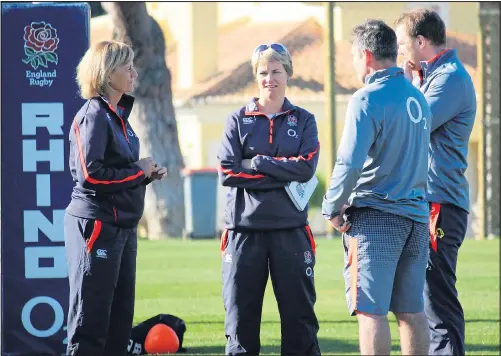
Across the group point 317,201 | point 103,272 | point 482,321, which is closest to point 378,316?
point 103,272

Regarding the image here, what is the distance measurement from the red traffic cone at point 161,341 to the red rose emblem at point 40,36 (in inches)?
83.7

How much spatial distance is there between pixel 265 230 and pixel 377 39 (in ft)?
4.33

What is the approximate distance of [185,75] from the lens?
201ft

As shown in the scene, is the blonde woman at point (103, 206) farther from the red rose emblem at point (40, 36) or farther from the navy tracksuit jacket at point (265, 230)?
the red rose emblem at point (40, 36)

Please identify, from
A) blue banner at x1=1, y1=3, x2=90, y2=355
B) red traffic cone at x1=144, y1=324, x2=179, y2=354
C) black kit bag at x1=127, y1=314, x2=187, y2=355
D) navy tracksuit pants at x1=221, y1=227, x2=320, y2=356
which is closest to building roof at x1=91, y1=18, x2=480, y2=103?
black kit bag at x1=127, y1=314, x2=187, y2=355

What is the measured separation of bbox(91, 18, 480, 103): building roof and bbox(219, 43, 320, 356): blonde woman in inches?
1695

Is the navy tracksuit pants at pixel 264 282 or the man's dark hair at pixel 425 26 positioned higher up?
the man's dark hair at pixel 425 26

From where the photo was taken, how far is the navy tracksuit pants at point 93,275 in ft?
20.3

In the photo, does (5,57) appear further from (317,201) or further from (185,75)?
(185,75)

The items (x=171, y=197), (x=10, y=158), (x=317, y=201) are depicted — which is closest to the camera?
(x=10, y=158)

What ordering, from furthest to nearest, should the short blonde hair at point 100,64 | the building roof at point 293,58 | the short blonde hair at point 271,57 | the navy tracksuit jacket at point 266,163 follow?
1. the building roof at point 293,58
2. the short blonde hair at point 271,57
3. the navy tracksuit jacket at point 266,163
4. the short blonde hair at point 100,64

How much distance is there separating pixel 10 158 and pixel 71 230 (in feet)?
5.05

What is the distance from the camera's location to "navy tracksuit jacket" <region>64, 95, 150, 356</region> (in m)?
6.19

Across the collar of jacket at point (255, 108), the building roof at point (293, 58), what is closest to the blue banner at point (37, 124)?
the collar of jacket at point (255, 108)
